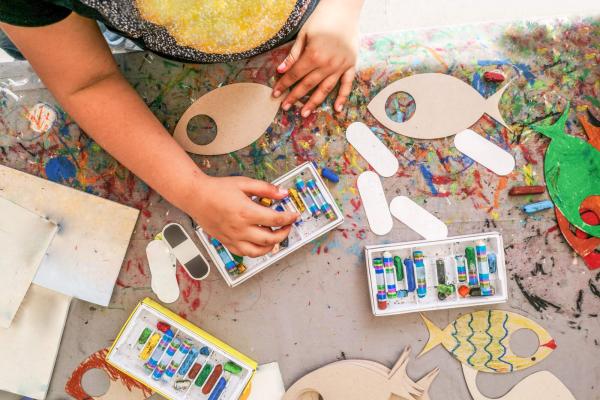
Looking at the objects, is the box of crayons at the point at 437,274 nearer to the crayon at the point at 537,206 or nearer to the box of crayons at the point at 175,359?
the crayon at the point at 537,206

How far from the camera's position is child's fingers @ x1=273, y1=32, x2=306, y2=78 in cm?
65

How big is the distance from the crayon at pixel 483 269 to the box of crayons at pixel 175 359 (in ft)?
1.22

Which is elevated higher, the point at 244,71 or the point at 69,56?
the point at 69,56

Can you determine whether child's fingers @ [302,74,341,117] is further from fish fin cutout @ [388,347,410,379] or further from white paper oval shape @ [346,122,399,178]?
fish fin cutout @ [388,347,410,379]

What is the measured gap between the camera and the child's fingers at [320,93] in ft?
2.29

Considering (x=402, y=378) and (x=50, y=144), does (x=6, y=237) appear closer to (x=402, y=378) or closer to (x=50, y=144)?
(x=50, y=144)

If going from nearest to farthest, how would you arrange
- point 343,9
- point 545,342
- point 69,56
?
1. point 69,56
2. point 343,9
3. point 545,342

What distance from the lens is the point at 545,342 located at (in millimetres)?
738

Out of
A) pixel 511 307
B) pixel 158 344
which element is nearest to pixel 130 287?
pixel 158 344

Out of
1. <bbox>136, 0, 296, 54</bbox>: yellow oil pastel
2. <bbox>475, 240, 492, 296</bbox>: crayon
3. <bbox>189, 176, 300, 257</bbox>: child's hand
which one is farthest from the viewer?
<bbox>475, 240, 492, 296</bbox>: crayon

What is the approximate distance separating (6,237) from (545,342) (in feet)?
2.80

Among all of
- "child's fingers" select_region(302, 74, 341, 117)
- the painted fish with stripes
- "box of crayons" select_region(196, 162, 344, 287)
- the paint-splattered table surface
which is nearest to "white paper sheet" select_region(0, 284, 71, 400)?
the paint-splattered table surface

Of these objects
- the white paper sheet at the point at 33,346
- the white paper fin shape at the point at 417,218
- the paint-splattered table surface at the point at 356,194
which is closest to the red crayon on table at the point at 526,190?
the paint-splattered table surface at the point at 356,194

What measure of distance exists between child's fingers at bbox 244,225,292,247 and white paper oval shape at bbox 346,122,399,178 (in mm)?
182
